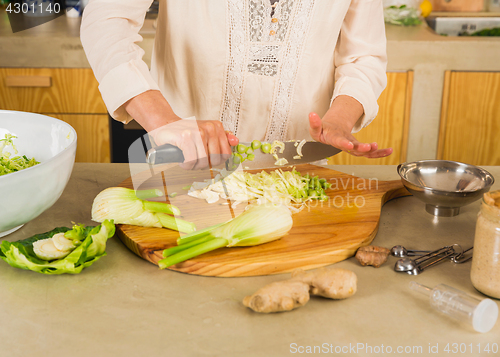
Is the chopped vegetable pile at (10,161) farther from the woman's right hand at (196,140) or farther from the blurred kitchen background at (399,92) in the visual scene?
the blurred kitchen background at (399,92)

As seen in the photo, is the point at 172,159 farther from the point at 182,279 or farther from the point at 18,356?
the point at 18,356

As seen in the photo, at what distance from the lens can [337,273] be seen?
2.47ft

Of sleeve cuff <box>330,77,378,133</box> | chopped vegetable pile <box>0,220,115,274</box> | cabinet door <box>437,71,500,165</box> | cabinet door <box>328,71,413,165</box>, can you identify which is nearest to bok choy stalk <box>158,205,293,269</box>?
chopped vegetable pile <box>0,220,115,274</box>

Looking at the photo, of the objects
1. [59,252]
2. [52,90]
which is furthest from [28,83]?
[59,252]

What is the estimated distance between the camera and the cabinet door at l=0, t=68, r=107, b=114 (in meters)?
2.43

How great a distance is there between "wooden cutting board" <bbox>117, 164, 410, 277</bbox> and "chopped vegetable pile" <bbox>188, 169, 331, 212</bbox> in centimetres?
2

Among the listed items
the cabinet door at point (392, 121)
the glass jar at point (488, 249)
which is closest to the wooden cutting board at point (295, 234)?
the glass jar at point (488, 249)

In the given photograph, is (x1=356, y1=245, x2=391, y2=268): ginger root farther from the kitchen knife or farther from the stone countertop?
the kitchen knife

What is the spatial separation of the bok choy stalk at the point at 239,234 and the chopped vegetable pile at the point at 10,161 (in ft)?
1.26

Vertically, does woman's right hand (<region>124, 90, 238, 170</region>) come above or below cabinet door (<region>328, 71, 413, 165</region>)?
above

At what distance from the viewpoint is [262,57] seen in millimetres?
1330

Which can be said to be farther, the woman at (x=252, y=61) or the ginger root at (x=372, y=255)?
the woman at (x=252, y=61)

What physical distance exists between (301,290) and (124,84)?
0.64 metres

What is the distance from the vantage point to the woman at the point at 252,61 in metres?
1.12
